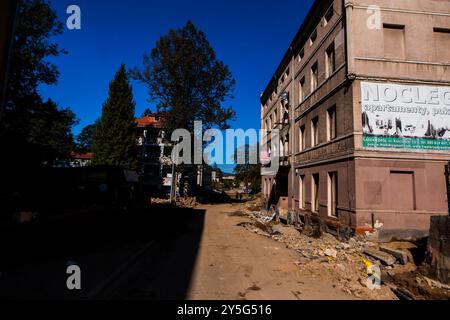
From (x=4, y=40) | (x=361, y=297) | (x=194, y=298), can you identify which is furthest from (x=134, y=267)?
(x=4, y=40)

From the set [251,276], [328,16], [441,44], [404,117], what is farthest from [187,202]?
[441,44]

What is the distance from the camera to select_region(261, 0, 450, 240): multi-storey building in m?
10.9

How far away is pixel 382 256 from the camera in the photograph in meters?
8.15

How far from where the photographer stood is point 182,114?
3206cm

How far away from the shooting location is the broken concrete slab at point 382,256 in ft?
25.8

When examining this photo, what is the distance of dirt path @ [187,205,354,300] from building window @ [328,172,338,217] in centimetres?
345

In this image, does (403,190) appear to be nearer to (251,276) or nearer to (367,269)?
(367,269)

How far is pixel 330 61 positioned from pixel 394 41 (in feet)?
9.70

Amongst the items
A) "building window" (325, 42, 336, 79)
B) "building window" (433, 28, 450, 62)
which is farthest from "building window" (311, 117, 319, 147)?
"building window" (433, 28, 450, 62)

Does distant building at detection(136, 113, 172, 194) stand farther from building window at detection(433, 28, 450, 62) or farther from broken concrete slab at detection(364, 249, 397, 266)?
broken concrete slab at detection(364, 249, 397, 266)

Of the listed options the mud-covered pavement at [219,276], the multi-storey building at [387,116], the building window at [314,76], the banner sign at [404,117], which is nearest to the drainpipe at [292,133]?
the building window at [314,76]

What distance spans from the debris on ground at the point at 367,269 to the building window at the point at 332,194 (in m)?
1.72

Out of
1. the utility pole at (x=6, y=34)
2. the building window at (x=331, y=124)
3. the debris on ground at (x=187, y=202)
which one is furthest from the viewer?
the debris on ground at (x=187, y=202)

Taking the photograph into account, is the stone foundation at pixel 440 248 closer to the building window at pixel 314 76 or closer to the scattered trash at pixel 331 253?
the scattered trash at pixel 331 253
